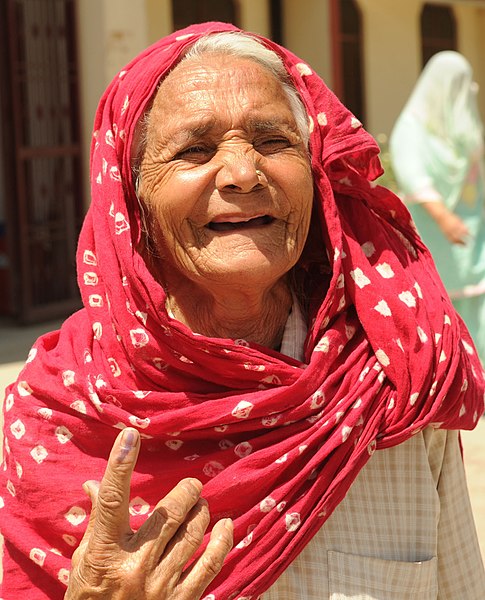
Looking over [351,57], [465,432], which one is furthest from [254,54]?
[351,57]

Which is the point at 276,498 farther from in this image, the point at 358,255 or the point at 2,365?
the point at 2,365

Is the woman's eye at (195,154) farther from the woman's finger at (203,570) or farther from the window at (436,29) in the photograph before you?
the window at (436,29)

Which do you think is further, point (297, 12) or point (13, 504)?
point (297, 12)

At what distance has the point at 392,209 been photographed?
2.23 metres

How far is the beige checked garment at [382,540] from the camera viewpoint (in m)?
1.99

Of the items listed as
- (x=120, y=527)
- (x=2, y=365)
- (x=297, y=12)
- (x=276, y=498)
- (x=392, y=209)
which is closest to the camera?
(x=120, y=527)

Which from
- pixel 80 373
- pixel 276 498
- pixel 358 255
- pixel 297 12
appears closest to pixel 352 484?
pixel 276 498

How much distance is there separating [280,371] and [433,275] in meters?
0.43

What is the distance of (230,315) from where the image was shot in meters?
2.11

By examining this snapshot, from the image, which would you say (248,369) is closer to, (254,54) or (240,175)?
(240,175)

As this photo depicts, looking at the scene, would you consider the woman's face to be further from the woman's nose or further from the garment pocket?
the garment pocket

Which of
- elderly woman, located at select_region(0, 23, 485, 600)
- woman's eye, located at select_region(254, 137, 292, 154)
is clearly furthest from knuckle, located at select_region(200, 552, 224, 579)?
woman's eye, located at select_region(254, 137, 292, 154)

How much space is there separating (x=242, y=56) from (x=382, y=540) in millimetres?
971

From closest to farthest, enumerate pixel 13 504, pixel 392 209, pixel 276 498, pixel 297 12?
pixel 276 498, pixel 13 504, pixel 392 209, pixel 297 12
